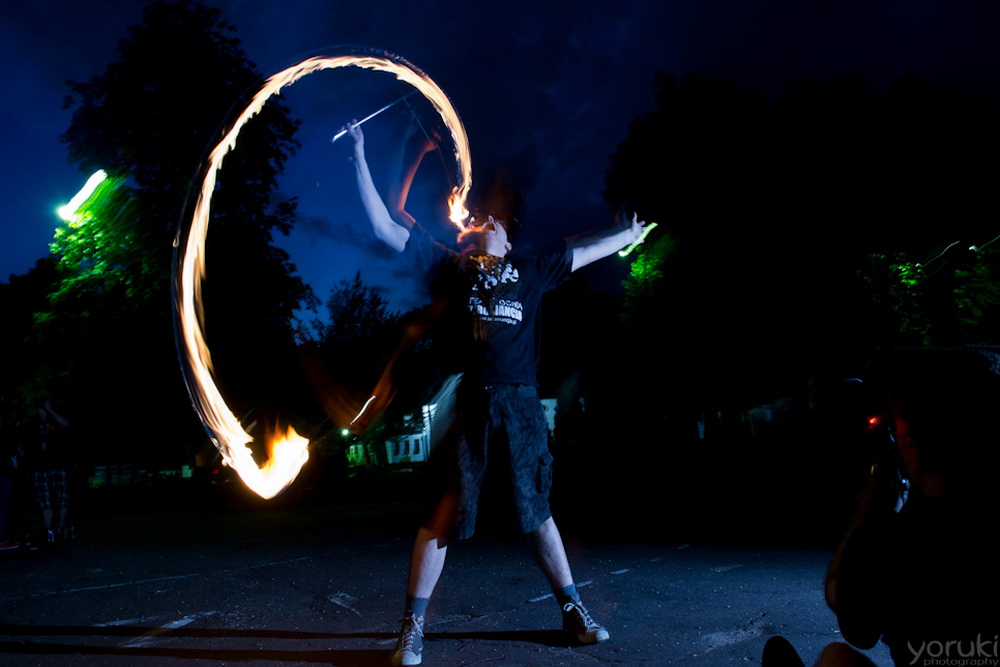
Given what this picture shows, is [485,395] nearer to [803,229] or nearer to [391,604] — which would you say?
[391,604]

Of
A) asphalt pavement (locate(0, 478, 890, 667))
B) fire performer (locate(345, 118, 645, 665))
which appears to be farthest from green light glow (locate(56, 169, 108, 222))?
fire performer (locate(345, 118, 645, 665))

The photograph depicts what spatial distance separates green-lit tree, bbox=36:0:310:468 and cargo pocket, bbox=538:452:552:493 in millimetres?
17267

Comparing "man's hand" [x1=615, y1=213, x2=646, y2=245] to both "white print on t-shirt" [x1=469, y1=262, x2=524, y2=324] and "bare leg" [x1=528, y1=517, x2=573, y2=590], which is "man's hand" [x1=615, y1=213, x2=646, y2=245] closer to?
"white print on t-shirt" [x1=469, y1=262, x2=524, y2=324]

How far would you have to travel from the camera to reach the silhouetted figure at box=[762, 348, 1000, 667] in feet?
4.16

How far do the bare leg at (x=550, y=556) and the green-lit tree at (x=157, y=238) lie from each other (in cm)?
1732

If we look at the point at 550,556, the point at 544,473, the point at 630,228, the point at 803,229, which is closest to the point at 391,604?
the point at 550,556

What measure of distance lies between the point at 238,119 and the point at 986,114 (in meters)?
24.5

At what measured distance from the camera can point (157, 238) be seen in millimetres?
18594

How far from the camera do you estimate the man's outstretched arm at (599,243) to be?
12.2ft

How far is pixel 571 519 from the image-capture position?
8.73 metres

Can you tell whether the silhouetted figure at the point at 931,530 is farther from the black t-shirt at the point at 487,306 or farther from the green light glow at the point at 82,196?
the green light glow at the point at 82,196

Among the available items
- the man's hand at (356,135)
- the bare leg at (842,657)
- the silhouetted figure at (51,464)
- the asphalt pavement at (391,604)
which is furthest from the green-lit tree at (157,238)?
the bare leg at (842,657)

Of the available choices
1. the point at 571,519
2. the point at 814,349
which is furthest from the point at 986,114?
the point at 571,519

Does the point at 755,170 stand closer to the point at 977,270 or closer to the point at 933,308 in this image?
the point at 933,308
